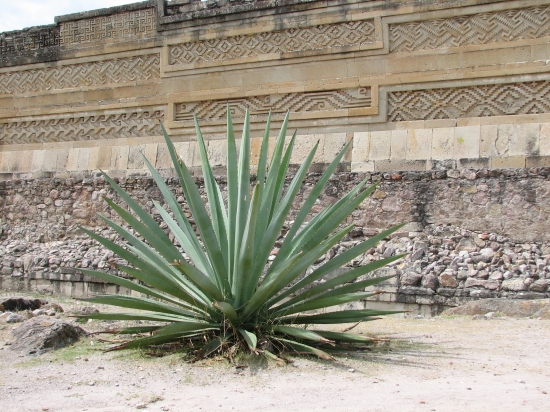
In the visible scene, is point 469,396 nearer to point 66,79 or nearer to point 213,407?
point 213,407

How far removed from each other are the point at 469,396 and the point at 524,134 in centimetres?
475

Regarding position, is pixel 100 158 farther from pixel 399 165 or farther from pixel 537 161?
pixel 537 161

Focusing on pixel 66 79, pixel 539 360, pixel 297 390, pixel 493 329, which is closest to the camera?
pixel 297 390

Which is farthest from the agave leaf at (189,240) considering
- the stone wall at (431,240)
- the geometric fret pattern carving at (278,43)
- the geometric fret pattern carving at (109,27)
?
the geometric fret pattern carving at (109,27)

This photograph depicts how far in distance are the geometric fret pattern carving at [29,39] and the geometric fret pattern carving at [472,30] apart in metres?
5.28

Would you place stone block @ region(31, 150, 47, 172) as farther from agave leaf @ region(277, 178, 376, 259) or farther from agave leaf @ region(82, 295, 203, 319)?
agave leaf @ region(277, 178, 376, 259)

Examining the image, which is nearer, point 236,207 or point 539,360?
point 539,360

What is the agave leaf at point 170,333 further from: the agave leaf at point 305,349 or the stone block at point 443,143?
the stone block at point 443,143

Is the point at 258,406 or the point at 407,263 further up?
the point at 407,263

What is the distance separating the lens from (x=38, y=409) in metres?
2.99

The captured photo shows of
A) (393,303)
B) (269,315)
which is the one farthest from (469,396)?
(393,303)

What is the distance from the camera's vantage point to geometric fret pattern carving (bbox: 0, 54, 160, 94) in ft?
29.8

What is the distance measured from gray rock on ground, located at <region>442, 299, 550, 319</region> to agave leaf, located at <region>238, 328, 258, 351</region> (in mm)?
2650

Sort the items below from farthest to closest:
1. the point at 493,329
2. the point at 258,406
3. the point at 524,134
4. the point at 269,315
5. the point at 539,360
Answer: the point at 524,134
the point at 493,329
the point at 269,315
the point at 539,360
the point at 258,406
